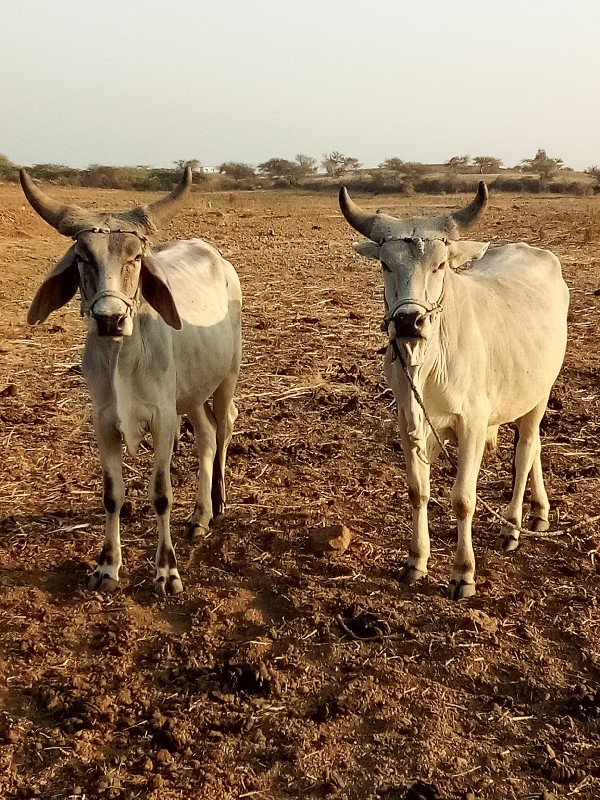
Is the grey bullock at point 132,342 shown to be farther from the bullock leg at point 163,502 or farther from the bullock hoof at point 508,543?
the bullock hoof at point 508,543

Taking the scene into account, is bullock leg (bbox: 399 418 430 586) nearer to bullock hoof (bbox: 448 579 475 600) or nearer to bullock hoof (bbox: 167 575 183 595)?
bullock hoof (bbox: 448 579 475 600)

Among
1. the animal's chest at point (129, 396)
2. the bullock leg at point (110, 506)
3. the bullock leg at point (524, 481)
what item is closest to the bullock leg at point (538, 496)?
the bullock leg at point (524, 481)

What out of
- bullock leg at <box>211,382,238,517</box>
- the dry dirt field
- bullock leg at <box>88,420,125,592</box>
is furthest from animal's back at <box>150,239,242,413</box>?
the dry dirt field

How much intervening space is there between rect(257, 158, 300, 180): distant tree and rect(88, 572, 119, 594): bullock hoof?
2060 inches

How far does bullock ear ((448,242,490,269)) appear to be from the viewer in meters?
4.59

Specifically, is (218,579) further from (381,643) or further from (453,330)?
(453,330)

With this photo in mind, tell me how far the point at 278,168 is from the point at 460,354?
179 feet

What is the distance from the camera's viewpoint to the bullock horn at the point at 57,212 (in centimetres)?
466

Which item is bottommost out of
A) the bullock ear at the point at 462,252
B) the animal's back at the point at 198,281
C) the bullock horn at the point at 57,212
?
the animal's back at the point at 198,281

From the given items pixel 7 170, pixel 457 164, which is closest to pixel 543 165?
pixel 457 164

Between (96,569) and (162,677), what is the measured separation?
1127 mm

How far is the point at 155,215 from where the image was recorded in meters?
4.90

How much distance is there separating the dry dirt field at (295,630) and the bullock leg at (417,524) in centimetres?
13

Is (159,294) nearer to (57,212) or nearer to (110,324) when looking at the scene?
(110,324)
